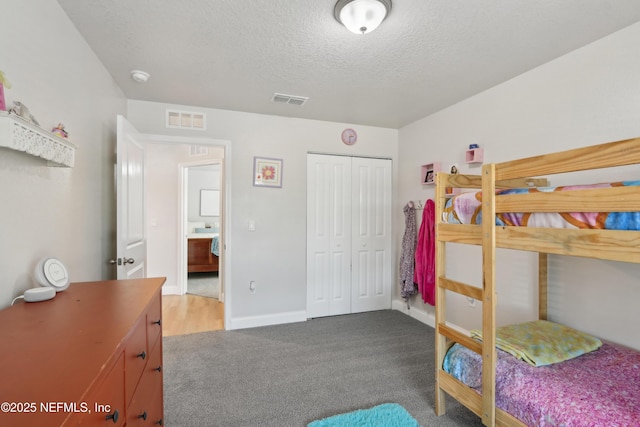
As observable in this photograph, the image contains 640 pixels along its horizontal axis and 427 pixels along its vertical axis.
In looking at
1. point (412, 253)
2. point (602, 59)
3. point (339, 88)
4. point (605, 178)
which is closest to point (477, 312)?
point (412, 253)

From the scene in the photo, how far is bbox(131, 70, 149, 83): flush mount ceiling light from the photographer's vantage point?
7.88ft

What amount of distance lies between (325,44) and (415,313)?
3071 millimetres

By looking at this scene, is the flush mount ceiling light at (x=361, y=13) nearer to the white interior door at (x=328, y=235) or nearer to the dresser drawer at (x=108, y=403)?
the dresser drawer at (x=108, y=403)

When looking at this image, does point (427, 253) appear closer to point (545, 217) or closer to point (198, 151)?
point (545, 217)

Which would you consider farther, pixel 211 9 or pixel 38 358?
pixel 211 9

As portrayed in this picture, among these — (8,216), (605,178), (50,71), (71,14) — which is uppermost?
(71,14)

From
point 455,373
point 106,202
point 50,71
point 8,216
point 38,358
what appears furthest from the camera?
point 106,202

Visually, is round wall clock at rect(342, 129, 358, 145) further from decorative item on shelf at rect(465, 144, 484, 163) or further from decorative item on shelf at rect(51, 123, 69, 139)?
decorative item on shelf at rect(51, 123, 69, 139)

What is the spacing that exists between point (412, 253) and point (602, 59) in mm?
2315

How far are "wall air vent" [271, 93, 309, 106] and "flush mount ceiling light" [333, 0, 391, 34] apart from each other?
49.9 inches

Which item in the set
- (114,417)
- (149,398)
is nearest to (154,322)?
(149,398)

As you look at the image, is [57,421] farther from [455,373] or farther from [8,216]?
[455,373]

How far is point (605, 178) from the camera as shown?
6.23 feet

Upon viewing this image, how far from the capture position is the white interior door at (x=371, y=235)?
3.89 m
